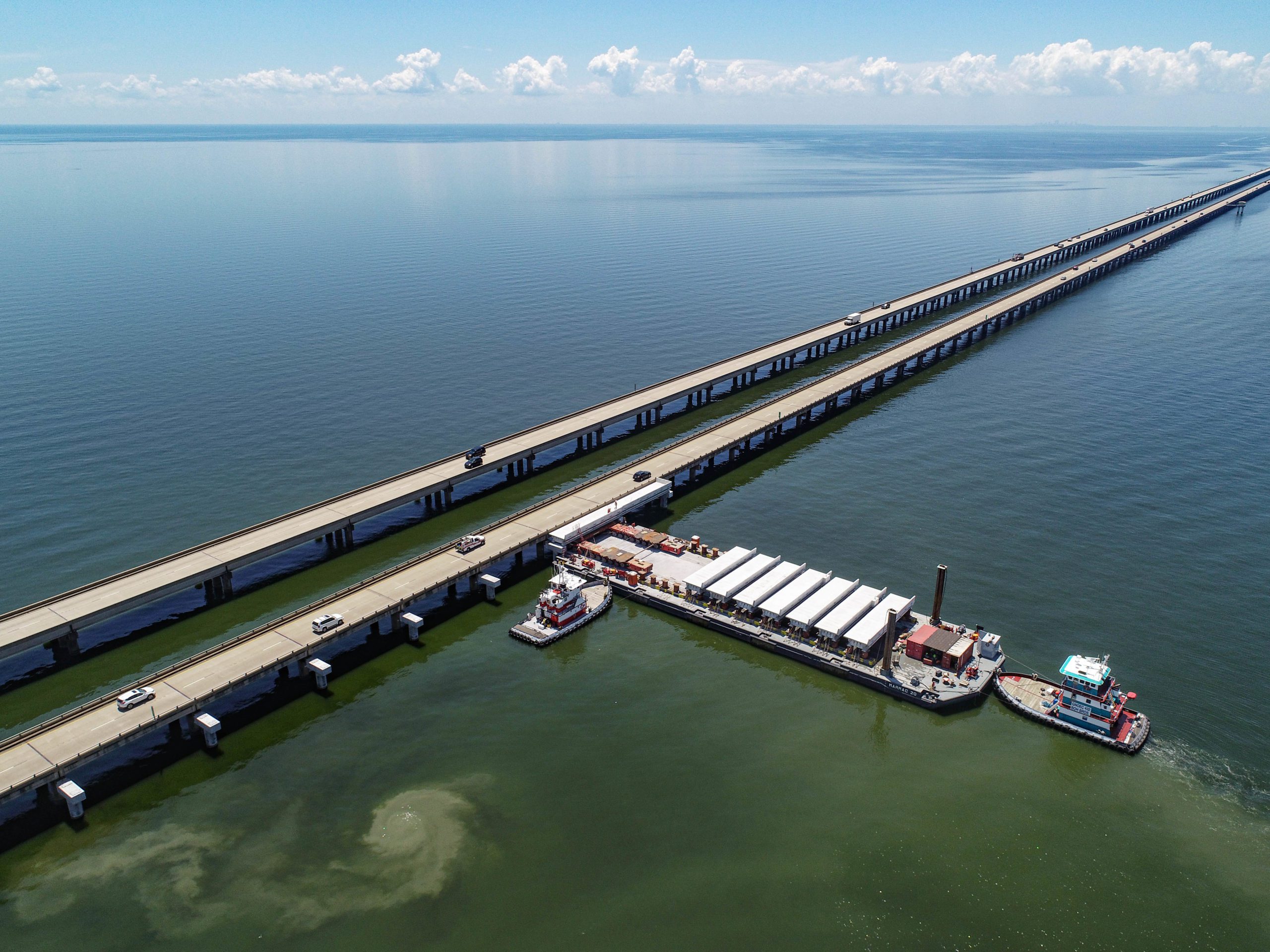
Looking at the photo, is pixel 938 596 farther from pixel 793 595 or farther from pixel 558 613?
pixel 558 613

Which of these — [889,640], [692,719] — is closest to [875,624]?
[889,640]

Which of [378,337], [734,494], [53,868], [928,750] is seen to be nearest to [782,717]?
[928,750]

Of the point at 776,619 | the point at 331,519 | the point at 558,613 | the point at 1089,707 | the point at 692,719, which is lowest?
the point at 692,719

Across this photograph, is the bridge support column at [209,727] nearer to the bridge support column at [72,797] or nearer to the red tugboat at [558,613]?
the bridge support column at [72,797]

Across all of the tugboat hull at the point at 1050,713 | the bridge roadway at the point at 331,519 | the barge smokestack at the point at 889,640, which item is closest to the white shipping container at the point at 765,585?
the barge smokestack at the point at 889,640

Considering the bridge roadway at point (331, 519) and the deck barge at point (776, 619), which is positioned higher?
the bridge roadway at point (331, 519)
